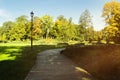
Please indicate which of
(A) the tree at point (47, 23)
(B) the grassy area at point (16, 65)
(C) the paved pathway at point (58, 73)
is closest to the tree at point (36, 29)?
(A) the tree at point (47, 23)

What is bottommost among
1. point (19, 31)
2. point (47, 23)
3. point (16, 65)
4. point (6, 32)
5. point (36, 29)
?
point (16, 65)

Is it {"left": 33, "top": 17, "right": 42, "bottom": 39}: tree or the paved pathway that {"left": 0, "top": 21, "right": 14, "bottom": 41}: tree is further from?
the paved pathway

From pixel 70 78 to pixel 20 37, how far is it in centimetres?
9196

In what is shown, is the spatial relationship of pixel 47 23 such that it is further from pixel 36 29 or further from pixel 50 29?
pixel 36 29

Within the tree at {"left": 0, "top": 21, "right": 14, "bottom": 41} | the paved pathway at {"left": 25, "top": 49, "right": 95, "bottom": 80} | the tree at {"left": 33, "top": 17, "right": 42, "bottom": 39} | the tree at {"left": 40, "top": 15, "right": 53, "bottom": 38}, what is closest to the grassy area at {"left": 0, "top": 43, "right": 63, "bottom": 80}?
the paved pathway at {"left": 25, "top": 49, "right": 95, "bottom": 80}

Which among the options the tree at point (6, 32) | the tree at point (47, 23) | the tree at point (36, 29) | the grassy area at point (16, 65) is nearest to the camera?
the grassy area at point (16, 65)

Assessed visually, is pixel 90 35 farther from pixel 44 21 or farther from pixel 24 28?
pixel 24 28

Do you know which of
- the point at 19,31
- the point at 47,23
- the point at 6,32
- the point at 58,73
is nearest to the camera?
the point at 58,73

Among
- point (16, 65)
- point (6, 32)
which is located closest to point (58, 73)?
point (16, 65)

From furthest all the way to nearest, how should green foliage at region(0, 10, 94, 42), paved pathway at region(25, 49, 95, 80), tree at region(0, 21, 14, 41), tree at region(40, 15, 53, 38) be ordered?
tree at region(0, 21, 14, 41), tree at region(40, 15, 53, 38), green foliage at region(0, 10, 94, 42), paved pathway at region(25, 49, 95, 80)

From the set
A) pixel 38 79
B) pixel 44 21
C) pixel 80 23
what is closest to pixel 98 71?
pixel 38 79

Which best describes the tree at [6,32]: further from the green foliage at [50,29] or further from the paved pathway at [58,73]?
the paved pathway at [58,73]

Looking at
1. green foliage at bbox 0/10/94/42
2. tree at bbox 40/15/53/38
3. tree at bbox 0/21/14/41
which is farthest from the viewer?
tree at bbox 0/21/14/41

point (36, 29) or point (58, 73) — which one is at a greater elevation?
point (36, 29)
